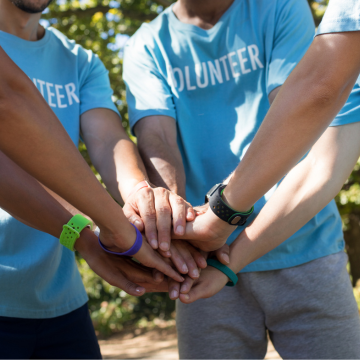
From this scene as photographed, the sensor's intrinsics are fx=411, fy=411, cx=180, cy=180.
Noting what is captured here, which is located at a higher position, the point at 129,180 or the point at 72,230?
the point at 72,230

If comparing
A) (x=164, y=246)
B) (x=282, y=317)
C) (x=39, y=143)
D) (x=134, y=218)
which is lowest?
(x=282, y=317)

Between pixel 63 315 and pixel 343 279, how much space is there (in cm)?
135

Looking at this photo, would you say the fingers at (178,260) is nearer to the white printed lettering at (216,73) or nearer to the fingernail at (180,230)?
the fingernail at (180,230)

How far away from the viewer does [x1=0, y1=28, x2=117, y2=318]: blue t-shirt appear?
1.83 m

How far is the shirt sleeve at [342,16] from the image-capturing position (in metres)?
1.28

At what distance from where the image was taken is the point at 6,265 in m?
1.81

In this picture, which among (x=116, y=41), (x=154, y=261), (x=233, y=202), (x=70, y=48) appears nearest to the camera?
(x=233, y=202)

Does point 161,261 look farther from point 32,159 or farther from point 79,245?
point 32,159

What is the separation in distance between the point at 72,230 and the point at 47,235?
0.31m

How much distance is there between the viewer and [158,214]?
1903 mm

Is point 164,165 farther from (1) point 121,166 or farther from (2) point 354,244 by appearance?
(2) point 354,244

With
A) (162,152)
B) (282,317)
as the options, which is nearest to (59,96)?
(162,152)

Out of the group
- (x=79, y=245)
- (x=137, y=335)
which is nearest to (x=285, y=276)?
(x=79, y=245)

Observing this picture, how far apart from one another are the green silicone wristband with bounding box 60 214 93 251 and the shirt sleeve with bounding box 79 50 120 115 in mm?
701
